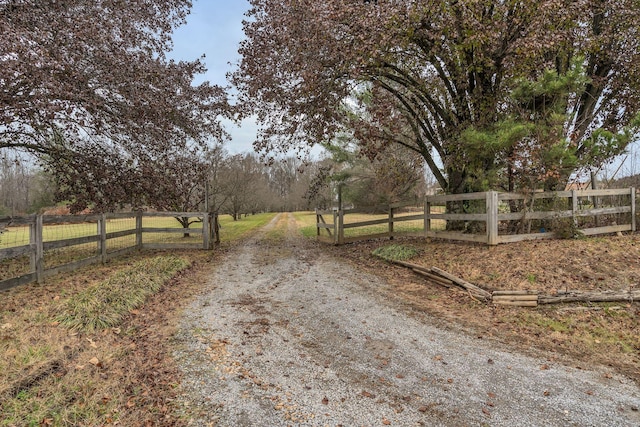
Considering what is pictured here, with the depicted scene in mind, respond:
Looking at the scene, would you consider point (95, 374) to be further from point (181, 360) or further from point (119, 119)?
point (119, 119)

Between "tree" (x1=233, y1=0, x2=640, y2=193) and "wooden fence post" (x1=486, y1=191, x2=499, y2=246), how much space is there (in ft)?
3.17

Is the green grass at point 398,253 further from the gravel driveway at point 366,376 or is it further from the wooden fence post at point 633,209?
the wooden fence post at point 633,209

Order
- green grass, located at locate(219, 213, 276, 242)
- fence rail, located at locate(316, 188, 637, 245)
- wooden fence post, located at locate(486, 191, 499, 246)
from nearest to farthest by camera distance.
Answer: wooden fence post, located at locate(486, 191, 499, 246) → fence rail, located at locate(316, 188, 637, 245) → green grass, located at locate(219, 213, 276, 242)

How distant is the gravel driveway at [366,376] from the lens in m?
2.80

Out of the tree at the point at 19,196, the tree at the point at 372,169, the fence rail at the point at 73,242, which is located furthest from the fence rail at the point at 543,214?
the tree at the point at 19,196

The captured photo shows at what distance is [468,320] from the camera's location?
5.12m

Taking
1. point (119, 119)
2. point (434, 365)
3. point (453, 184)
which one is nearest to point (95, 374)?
point (434, 365)

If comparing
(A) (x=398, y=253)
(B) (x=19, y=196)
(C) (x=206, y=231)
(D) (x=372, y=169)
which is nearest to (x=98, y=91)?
(C) (x=206, y=231)

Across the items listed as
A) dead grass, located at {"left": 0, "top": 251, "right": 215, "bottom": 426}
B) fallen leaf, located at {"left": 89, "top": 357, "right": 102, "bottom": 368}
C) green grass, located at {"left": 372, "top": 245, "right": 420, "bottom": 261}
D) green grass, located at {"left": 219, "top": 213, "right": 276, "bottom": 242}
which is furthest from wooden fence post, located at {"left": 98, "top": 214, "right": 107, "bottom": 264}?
green grass, located at {"left": 372, "top": 245, "right": 420, "bottom": 261}

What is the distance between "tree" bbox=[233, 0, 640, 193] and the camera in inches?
284

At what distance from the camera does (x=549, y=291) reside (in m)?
5.60

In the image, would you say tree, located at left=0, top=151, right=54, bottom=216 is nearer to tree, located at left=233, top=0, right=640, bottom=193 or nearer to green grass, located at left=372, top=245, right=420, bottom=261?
tree, located at left=233, top=0, right=640, bottom=193

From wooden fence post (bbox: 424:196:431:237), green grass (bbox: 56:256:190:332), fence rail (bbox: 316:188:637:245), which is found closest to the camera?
green grass (bbox: 56:256:190:332)

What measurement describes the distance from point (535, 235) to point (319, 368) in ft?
Result: 21.8
